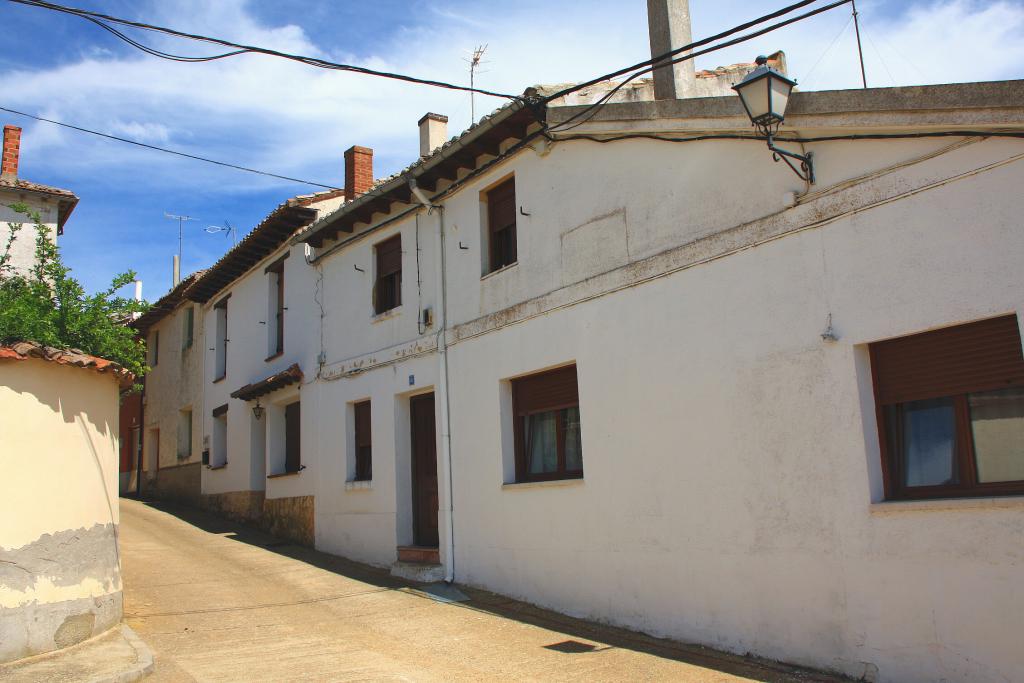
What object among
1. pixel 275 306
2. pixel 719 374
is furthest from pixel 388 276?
pixel 719 374

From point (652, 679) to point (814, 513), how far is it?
1767mm

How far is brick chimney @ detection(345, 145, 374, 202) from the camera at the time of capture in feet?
50.5

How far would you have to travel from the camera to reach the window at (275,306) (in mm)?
16422

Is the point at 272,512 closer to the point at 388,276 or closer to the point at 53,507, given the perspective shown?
the point at 388,276

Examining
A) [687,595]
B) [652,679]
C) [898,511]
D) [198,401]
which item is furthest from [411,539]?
[198,401]

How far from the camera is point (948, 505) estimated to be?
223 inches

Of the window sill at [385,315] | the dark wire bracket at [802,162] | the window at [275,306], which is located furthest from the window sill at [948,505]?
the window at [275,306]

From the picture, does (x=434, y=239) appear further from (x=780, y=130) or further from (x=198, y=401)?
(x=198, y=401)

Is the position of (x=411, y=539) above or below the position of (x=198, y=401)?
below

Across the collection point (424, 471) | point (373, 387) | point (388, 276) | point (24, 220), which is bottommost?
point (424, 471)

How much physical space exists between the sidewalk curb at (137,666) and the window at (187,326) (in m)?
14.5

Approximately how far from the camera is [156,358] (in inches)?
949

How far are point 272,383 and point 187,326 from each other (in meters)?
7.82

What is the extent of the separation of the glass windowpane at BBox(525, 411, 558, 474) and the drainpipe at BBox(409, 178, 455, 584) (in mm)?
1410
